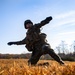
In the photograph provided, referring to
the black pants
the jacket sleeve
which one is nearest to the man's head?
the jacket sleeve

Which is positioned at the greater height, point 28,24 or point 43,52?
point 28,24

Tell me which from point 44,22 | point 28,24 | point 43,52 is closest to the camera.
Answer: point 44,22

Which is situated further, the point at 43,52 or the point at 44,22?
the point at 43,52

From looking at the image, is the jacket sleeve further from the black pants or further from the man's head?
the black pants

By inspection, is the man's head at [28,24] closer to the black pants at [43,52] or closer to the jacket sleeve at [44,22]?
the jacket sleeve at [44,22]

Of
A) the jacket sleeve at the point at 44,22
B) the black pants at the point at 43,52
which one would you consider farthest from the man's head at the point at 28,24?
the black pants at the point at 43,52

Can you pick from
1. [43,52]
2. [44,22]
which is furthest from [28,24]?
[43,52]

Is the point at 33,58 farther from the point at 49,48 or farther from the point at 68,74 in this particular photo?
the point at 68,74

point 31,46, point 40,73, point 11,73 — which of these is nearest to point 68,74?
point 40,73

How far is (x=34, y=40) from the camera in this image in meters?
11.0

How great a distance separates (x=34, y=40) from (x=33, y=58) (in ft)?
2.11

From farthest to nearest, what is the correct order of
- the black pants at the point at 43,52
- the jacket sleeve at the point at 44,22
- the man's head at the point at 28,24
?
the man's head at the point at 28,24 < the black pants at the point at 43,52 < the jacket sleeve at the point at 44,22

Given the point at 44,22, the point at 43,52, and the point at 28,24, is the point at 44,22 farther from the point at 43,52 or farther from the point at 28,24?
the point at 43,52

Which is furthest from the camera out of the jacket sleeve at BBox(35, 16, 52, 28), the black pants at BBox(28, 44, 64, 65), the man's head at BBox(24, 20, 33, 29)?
the man's head at BBox(24, 20, 33, 29)
